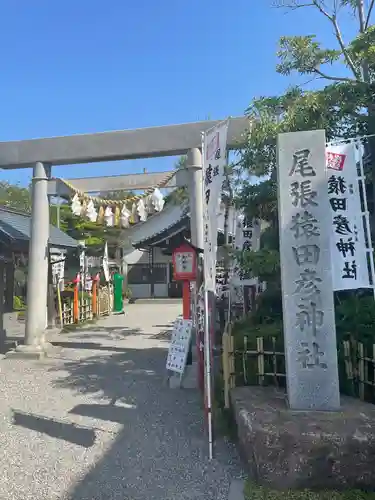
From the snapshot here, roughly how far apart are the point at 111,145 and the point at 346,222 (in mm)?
6106

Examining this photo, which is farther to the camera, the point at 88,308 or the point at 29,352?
the point at 88,308

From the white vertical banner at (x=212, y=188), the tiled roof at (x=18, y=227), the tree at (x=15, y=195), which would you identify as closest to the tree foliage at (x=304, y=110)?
the white vertical banner at (x=212, y=188)

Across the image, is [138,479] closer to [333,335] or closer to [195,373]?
[333,335]

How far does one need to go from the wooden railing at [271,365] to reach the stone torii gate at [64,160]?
14.0 feet

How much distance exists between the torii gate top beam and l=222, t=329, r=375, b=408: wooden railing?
434cm

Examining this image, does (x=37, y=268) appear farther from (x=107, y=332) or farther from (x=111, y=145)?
(x=107, y=332)

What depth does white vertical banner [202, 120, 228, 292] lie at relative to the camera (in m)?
5.05

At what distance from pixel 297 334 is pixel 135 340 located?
8659 millimetres

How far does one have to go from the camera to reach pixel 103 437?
4996mm

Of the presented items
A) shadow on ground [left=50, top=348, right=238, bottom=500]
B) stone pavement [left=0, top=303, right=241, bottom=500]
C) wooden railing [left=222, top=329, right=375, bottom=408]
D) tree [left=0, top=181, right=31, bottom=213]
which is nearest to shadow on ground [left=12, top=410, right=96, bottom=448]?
stone pavement [left=0, top=303, right=241, bottom=500]

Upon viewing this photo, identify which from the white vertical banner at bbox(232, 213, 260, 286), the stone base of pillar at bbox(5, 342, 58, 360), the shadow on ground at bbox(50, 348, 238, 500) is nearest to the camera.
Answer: the shadow on ground at bbox(50, 348, 238, 500)

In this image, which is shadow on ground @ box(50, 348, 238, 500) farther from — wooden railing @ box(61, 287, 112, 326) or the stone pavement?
wooden railing @ box(61, 287, 112, 326)

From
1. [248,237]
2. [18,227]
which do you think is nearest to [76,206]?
[248,237]

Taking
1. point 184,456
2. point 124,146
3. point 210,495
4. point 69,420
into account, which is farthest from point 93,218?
point 210,495
